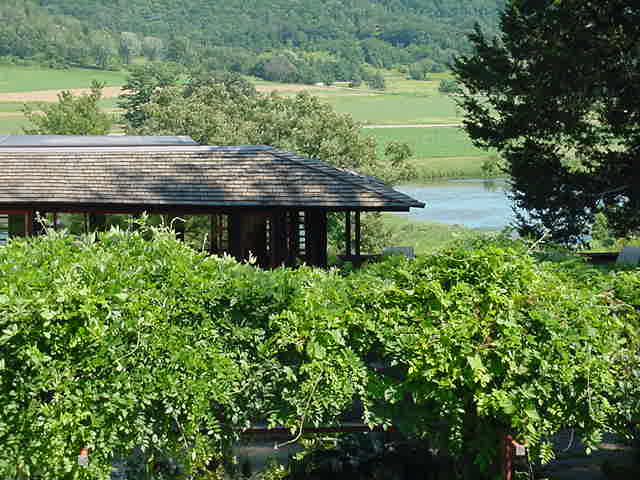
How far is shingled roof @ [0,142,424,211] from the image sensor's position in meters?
18.3

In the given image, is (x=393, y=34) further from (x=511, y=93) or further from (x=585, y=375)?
(x=585, y=375)

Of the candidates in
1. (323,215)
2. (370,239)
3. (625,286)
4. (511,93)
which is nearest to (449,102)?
(370,239)

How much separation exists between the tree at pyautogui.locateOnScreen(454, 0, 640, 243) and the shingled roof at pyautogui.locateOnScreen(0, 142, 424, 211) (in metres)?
7.20

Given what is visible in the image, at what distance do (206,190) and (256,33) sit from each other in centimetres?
11723

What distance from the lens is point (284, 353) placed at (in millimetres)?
6039

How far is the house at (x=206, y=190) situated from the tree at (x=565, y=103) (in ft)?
23.8

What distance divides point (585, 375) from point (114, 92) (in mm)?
91189

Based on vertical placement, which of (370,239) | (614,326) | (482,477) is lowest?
(370,239)

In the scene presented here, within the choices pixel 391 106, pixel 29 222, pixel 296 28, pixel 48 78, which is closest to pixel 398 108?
pixel 391 106

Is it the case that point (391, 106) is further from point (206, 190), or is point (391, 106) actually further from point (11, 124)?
point (206, 190)

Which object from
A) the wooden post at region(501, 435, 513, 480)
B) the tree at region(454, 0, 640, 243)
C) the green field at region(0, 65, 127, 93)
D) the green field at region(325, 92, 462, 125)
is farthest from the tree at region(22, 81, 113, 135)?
the wooden post at region(501, 435, 513, 480)

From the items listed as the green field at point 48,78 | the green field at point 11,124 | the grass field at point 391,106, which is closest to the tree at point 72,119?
the green field at point 11,124

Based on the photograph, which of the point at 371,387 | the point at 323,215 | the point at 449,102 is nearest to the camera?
the point at 371,387

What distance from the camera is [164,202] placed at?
1838 cm
